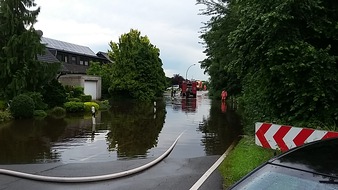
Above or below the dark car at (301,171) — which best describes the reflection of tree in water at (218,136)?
below

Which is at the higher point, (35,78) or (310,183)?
(35,78)

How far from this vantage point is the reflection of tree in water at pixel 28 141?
1024 cm

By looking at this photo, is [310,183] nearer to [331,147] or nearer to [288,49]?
[331,147]

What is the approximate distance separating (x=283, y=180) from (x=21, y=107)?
20785 millimetres

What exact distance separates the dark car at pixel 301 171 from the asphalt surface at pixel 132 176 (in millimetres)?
4075

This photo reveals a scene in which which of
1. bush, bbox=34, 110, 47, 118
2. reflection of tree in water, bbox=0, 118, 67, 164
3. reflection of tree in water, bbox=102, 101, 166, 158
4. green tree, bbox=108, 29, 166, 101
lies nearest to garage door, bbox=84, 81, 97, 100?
green tree, bbox=108, 29, 166, 101

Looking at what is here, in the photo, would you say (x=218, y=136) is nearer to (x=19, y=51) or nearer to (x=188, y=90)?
(x=19, y=51)

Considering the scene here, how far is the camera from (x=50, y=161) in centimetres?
975

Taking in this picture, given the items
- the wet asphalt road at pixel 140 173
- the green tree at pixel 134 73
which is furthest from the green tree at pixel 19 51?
the green tree at pixel 134 73

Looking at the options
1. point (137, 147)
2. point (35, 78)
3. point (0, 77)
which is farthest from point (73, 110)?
point (137, 147)

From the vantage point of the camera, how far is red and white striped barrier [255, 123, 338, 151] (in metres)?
6.88

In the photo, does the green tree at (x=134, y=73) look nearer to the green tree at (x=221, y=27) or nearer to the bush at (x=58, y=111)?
the bush at (x=58, y=111)

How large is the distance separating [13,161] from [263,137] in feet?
21.6

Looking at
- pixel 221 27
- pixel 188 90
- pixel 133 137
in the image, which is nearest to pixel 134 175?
pixel 133 137
